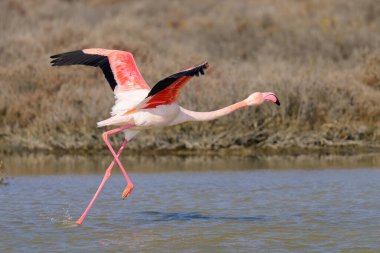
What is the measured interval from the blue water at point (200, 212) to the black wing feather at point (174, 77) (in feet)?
4.25

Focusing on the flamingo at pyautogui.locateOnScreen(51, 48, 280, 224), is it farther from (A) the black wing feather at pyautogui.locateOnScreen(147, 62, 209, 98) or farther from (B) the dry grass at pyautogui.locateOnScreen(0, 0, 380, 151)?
(B) the dry grass at pyautogui.locateOnScreen(0, 0, 380, 151)

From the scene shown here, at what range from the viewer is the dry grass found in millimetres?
16047

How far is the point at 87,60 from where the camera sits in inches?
421

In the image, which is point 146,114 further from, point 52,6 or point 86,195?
point 52,6

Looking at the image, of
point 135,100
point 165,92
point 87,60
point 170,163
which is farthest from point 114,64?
point 170,163

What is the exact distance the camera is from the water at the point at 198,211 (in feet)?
27.4

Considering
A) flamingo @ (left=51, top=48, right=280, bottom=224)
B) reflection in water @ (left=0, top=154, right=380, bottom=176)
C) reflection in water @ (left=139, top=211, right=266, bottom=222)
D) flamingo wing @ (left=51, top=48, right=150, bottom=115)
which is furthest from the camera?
reflection in water @ (left=0, top=154, right=380, bottom=176)

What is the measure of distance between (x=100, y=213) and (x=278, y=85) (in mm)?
7376

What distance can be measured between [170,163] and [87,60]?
429cm

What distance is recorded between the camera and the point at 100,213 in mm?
10211

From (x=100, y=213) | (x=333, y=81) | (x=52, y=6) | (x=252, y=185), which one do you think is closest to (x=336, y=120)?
(x=333, y=81)

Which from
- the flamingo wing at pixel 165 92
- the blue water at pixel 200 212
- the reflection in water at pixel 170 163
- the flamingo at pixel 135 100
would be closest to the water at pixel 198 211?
the blue water at pixel 200 212

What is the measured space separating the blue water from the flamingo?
1.91 ft

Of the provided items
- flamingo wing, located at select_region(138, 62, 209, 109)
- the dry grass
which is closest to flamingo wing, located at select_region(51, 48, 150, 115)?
flamingo wing, located at select_region(138, 62, 209, 109)
